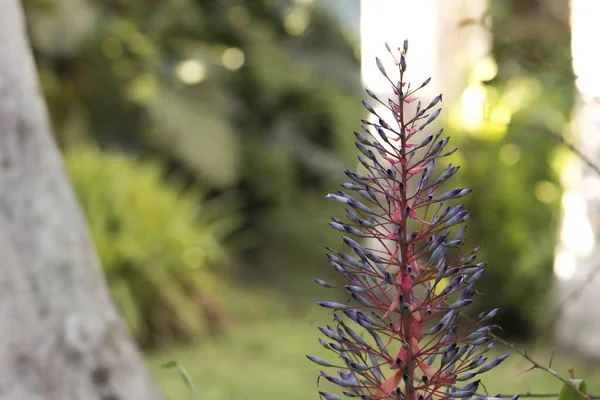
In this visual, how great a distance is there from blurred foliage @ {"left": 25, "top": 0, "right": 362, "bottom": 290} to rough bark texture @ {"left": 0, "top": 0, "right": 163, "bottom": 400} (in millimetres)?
1940

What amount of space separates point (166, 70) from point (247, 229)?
1.61m

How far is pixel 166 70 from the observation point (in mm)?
4438

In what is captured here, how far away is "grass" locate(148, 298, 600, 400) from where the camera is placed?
3.00 m

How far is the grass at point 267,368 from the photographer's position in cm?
300

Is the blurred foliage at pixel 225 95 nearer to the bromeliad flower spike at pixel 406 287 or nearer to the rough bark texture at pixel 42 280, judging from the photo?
the rough bark texture at pixel 42 280

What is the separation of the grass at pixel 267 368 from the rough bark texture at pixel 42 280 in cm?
126

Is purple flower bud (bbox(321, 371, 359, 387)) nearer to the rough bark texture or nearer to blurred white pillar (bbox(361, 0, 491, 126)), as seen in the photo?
the rough bark texture

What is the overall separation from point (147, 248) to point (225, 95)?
53.5 inches

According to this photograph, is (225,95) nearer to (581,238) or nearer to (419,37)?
(419,37)

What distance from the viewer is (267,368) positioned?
3.40 m

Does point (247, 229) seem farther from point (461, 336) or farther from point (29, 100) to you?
point (461, 336)

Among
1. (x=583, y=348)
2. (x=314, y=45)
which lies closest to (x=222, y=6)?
(x=314, y=45)

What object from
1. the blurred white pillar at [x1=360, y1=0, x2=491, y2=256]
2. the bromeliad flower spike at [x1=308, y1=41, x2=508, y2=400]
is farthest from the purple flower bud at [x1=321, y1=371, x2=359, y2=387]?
the blurred white pillar at [x1=360, y1=0, x2=491, y2=256]

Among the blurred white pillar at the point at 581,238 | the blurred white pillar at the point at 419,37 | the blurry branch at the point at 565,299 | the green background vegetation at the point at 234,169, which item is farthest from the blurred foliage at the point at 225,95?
the blurry branch at the point at 565,299
